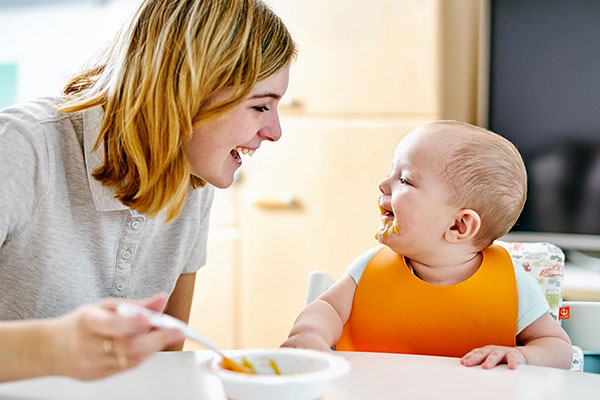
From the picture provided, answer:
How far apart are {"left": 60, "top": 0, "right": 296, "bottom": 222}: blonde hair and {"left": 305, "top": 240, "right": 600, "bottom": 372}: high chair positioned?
0.32 metres

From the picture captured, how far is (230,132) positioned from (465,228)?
414mm

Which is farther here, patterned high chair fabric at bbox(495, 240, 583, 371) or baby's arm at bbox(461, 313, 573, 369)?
patterned high chair fabric at bbox(495, 240, 583, 371)

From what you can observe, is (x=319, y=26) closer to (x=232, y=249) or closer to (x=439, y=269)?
(x=232, y=249)

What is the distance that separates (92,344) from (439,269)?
68cm

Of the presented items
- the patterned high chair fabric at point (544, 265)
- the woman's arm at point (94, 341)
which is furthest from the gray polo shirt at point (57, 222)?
the patterned high chair fabric at point (544, 265)

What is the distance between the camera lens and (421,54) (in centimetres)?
235

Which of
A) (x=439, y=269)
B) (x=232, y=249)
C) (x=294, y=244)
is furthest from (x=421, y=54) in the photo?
(x=439, y=269)

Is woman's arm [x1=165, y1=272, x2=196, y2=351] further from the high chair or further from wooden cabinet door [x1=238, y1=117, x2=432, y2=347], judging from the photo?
wooden cabinet door [x1=238, y1=117, x2=432, y2=347]

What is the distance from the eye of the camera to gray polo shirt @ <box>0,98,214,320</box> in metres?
1.05

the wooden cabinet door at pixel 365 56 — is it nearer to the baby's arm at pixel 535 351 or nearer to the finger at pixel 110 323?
the baby's arm at pixel 535 351

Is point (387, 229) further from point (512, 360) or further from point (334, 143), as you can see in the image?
point (334, 143)

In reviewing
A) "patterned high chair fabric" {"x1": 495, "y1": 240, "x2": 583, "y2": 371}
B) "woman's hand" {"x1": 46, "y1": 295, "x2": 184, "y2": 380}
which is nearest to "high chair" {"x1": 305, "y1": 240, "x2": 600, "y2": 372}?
"patterned high chair fabric" {"x1": 495, "y1": 240, "x2": 583, "y2": 371}

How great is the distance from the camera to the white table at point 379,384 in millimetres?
818

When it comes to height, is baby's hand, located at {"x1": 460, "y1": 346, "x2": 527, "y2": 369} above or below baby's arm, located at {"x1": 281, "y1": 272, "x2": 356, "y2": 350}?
above
